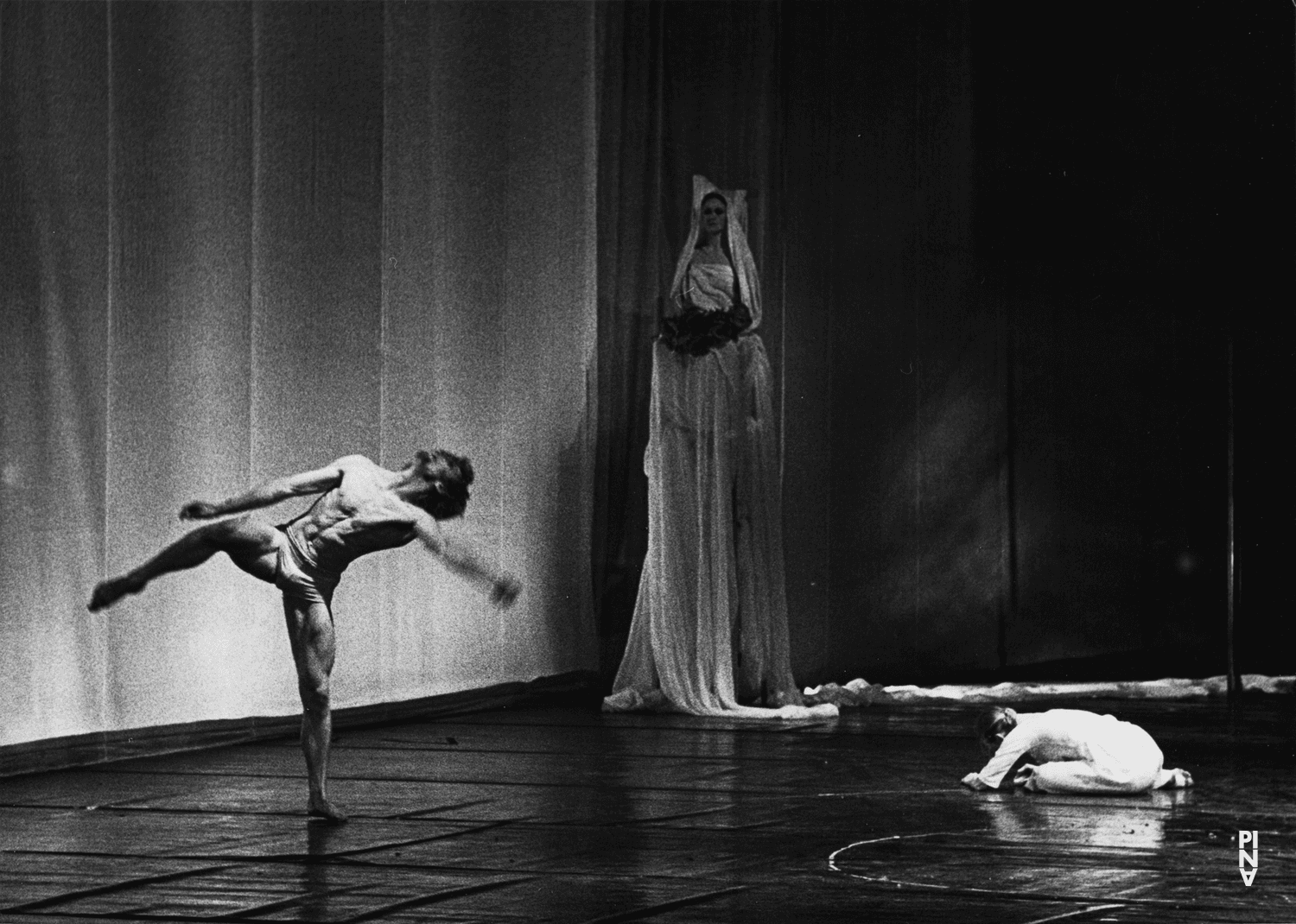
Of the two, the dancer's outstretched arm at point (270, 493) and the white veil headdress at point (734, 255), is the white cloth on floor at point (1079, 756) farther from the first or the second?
the white veil headdress at point (734, 255)

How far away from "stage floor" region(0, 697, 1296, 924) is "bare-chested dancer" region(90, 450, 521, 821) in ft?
1.10

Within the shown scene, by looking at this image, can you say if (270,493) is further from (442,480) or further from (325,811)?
(325,811)

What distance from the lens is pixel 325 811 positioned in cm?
552

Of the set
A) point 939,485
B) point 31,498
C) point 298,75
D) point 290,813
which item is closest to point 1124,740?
point 290,813

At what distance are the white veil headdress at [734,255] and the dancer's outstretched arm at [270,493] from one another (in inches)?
137

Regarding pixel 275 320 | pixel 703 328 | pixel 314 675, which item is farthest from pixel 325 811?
pixel 703 328

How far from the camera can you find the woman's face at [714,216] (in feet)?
29.6

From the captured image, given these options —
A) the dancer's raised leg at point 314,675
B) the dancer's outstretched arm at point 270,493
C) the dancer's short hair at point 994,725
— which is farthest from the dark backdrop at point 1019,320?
the dancer's raised leg at point 314,675

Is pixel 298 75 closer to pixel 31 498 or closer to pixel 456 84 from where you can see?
→ pixel 456 84

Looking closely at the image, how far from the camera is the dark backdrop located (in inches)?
406

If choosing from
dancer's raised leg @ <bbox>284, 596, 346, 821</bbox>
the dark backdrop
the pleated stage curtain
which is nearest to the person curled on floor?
dancer's raised leg @ <bbox>284, 596, 346, 821</bbox>

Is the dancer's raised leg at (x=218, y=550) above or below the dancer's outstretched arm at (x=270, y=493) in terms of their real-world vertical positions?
below

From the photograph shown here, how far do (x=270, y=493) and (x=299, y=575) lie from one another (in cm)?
25

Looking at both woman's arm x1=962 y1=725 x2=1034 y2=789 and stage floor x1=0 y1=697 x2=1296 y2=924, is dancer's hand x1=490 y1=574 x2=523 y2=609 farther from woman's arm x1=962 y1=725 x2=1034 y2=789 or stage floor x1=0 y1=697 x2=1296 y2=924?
woman's arm x1=962 y1=725 x2=1034 y2=789
